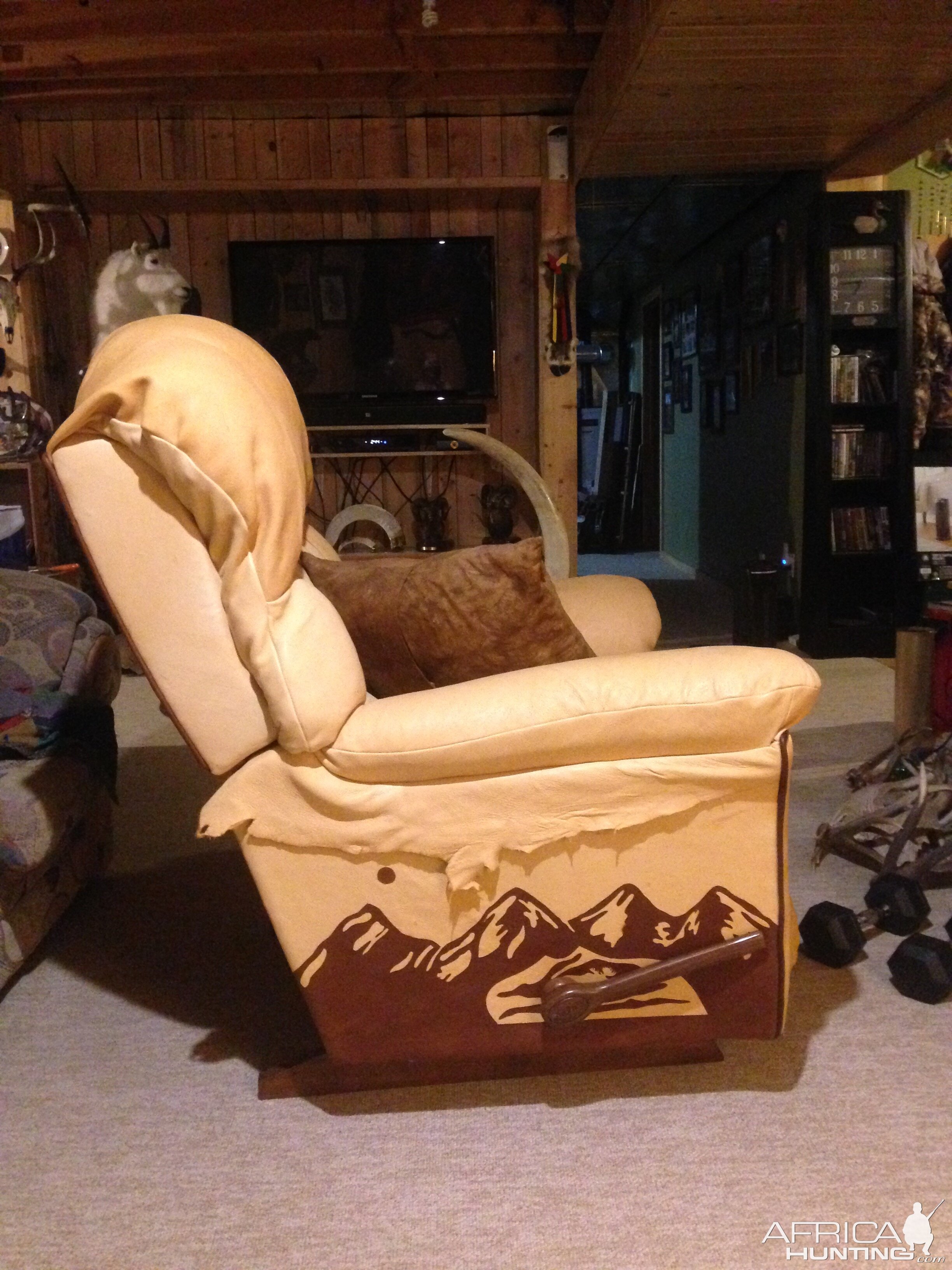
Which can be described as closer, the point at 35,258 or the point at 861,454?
the point at 35,258

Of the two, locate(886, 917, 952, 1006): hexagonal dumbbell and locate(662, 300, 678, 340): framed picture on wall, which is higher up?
locate(662, 300, 678, 340): framed picture on wall

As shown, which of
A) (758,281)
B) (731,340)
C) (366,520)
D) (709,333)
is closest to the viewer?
(366,520)

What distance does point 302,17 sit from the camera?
3.83 metres

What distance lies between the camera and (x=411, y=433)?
4.81 metres

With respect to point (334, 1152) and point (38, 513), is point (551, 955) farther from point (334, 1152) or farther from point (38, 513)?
point (38, 513)

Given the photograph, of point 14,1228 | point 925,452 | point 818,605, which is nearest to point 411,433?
point 818,605

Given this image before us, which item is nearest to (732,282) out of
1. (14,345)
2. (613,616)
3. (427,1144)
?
(14,345)

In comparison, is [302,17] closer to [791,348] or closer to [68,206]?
[68,206]

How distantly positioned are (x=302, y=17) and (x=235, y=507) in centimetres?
337

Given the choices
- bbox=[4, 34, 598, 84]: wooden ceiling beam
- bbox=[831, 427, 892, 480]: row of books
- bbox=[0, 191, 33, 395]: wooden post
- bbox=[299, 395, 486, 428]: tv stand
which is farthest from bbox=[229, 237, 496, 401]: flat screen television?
bbox=[831, 427, 892, 480]: row of books

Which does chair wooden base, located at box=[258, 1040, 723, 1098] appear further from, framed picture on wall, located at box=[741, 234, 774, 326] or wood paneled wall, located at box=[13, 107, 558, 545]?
framed picture on wall, located at box=[741, 234, 774, 326]

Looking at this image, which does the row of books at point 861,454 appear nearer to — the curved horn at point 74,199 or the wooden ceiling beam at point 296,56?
the wooden ceiling beam at point 296,56

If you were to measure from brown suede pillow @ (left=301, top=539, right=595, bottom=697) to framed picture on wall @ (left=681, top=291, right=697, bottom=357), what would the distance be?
6.00 m

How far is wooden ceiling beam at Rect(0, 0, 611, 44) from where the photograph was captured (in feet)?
12.5
